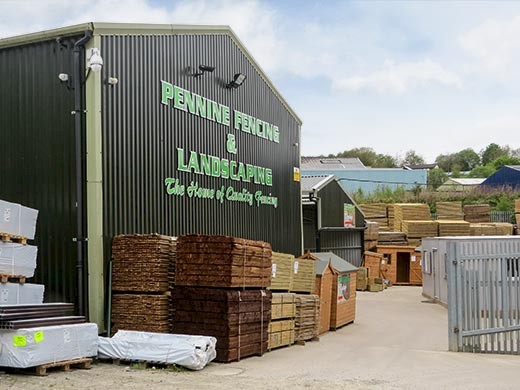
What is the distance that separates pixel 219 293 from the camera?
12.2 metres

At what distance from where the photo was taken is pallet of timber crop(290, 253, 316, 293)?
16370 mm

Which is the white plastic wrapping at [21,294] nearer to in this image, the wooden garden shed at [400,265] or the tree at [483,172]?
the wooden garden shed at [400,265]

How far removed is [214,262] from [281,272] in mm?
3349

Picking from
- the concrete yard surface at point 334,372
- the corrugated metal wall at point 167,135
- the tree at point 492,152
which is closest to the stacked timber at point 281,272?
the concrete yard surface at point 334,372

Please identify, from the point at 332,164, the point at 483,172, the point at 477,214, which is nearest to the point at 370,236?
the point at 477,214

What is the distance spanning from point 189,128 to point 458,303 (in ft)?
24.7

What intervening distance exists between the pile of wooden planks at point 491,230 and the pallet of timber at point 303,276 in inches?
877

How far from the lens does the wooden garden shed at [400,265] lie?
3384cm

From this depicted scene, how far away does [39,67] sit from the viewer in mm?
14094

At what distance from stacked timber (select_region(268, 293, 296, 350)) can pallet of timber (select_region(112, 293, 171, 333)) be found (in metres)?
2.27

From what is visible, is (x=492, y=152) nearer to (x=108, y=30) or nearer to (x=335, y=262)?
(x=335, y=262)

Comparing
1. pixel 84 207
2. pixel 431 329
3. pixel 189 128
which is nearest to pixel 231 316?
pixel 84 207

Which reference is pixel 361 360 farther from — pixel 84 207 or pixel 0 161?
pixel 0 161

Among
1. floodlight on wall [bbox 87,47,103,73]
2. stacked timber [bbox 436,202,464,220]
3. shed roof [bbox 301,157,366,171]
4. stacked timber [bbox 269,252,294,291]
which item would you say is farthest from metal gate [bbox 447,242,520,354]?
shed roof [bbox 301,157,366,171]
